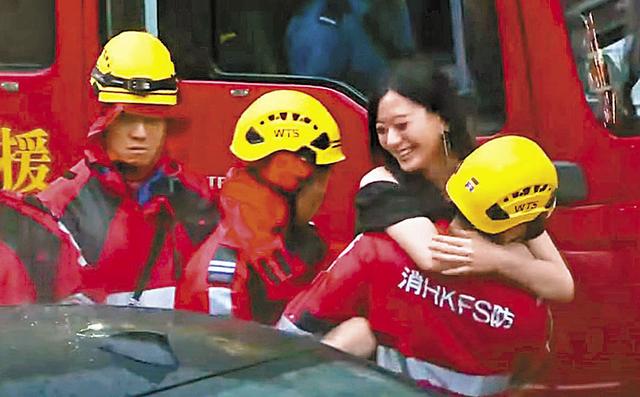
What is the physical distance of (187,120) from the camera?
4535 mm

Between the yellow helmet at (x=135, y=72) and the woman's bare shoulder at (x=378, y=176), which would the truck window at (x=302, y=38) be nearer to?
the yellow helmet at (x=135, y=72)

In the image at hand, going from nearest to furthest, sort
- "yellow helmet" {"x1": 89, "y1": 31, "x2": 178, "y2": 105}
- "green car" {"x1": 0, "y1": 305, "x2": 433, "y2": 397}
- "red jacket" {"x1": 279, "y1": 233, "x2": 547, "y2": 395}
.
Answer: "green car" {"x1": 0, "y1": 305, "x2": 433, "y2": 397}, "yellow helmet" {"x1": 89, "y1": 31, "x2": 178, "y2": 105}, "red jacket" {"x1": 279, "y1": 233, "x2": 547, "y2": 395}

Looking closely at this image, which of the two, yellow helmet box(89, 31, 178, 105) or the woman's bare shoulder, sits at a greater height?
yellow helmet box(89, 31, 178, 105)

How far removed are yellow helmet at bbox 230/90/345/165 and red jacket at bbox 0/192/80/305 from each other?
710mm

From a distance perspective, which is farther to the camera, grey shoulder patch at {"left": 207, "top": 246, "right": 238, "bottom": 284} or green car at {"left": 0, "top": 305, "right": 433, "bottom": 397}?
grey shoulder patch at {"left": 207, "top": 246, "right": 238, "bottom": 284}

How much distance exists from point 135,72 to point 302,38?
1.97 feet

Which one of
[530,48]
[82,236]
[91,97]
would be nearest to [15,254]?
[82,236]

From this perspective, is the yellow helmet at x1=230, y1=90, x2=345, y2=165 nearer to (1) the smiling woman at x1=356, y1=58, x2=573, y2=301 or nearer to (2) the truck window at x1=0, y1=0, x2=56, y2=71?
(1) the smiling woman at x1=356, y1=58, x2=573, y2=301

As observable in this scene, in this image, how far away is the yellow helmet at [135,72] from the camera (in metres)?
4.48

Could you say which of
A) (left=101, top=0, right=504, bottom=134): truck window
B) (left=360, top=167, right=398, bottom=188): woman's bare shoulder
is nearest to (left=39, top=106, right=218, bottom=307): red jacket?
(left=101, top=0, right=504, bottom=134): truck window

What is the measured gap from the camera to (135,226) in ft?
15.0

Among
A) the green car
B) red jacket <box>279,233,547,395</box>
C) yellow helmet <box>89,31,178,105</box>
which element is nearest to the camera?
the green car

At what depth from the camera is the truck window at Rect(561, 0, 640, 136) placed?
15.3 ft

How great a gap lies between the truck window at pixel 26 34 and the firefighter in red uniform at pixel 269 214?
734 mm
